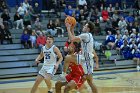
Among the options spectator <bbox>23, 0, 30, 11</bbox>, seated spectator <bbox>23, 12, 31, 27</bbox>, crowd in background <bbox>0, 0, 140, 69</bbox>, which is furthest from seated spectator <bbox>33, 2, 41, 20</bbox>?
seated spectator <bbox>23, 12, 31, 27</bbox>

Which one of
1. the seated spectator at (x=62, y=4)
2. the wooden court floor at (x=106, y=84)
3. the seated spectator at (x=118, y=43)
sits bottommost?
the wooden court floor at (x=106, y=84)

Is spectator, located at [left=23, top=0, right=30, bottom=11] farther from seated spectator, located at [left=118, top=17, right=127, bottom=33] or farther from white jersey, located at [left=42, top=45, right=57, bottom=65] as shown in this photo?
white jersey, located at [left=42, top=45, right=57, bottom=65]

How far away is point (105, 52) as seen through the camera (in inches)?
780

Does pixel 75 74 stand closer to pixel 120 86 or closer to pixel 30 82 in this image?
pixel 120 86

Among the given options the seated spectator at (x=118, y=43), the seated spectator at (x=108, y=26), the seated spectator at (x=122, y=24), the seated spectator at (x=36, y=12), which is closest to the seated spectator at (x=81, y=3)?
the seated spectator at (x=108, y=26)

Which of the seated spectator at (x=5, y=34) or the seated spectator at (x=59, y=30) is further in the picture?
the seated spectator at (x=59, y=30)

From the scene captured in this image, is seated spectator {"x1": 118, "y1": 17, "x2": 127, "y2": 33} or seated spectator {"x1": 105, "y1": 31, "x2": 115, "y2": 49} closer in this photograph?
seated spectator {"x1": 105, "y1": 31, "x2": 115, "y2": 49}

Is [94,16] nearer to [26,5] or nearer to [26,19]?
[26,5]

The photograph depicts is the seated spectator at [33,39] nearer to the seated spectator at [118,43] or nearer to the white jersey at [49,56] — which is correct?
the seated spectator at [118,43]

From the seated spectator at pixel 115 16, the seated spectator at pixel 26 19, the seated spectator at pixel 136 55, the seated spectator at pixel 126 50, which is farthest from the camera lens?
the seated spectator at pixel 115 16

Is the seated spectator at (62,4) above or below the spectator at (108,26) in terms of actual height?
above

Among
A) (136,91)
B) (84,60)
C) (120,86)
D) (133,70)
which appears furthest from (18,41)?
(84,60)

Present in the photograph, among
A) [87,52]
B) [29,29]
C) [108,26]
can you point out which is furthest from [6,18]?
[87,52]

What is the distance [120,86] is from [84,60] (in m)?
4.03
